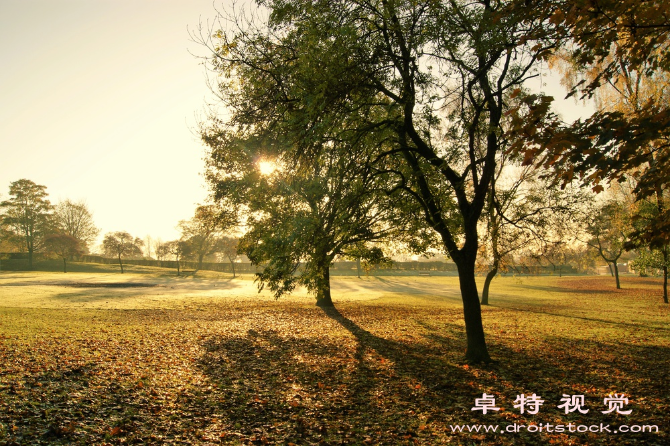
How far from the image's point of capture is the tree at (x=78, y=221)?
73.2m

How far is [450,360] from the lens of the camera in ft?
33.4

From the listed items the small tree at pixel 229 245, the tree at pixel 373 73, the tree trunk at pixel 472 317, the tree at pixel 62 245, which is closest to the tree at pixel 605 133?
the tree at pixel 373 73

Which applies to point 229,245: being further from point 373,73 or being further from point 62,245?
point 373,73

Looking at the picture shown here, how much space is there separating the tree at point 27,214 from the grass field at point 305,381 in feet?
194

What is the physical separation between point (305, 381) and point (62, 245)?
6454cm

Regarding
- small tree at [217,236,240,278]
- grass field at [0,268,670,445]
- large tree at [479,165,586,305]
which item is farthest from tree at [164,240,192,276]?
large tree at [479,165,586,305]

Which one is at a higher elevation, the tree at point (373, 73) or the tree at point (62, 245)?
the tree at point (373, 73)

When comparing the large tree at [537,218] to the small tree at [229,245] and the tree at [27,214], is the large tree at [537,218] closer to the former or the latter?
the small tree at [229,245]

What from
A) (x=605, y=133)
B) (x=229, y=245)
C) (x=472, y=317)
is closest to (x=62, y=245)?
(x=229, y=245)

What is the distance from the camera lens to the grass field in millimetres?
5430

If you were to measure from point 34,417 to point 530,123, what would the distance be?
26.6 feet

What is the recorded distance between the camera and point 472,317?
995 cm

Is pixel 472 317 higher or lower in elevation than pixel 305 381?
higher

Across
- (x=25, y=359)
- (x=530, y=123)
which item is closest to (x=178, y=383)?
(x=25, y=359)
